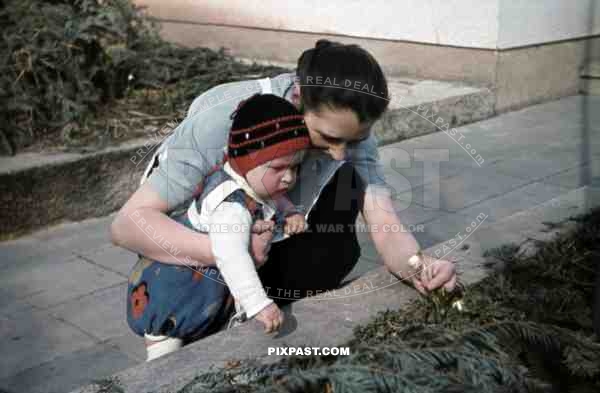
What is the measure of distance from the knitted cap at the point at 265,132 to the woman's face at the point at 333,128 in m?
0.06

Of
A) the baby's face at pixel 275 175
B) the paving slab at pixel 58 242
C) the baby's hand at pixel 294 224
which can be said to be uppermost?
the baby's face at pixel 275 175

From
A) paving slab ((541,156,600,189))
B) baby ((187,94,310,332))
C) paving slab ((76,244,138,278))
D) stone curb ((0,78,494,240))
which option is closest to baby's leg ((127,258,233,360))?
baby ((187,94,310,332))

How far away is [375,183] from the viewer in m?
2.71

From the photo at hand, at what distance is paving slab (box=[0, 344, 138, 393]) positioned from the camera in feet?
9.28

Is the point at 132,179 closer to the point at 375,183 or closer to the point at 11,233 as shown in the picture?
the point at 11,233

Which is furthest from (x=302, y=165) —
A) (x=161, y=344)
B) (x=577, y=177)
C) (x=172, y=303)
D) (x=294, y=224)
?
(x=577, y=177)

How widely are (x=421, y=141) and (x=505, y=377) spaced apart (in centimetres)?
438

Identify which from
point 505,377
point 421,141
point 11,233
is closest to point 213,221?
point 505,377

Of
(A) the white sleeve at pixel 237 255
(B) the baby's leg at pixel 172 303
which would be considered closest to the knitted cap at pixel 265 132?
(A) the white sleeve at pixel 237 255

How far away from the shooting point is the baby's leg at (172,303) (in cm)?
236

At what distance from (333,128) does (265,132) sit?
21 cm

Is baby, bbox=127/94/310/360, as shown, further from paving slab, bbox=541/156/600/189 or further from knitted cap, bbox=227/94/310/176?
paving slab, bbox=541/156/600/189

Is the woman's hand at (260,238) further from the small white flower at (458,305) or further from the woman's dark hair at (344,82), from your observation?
the small white flower at (458,305)

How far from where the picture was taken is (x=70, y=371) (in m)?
2.92
